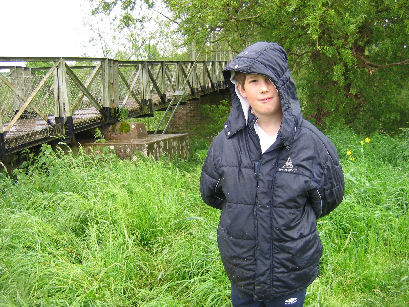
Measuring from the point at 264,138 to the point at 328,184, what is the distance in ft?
1.10

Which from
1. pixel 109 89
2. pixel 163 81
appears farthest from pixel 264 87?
pixel 163 81

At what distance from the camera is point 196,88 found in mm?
13984

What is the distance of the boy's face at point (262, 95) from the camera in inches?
74.7

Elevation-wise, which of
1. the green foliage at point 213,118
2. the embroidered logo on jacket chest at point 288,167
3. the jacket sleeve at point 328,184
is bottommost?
the green foliage at point 213,118

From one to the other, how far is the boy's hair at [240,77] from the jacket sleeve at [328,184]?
46 centimetres

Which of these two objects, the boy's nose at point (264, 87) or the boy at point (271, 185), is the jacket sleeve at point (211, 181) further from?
the boy's nose at point (264, 87)

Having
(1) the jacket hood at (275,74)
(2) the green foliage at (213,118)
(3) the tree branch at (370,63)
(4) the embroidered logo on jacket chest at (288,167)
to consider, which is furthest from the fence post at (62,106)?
(2) the green foliage at (213,118)

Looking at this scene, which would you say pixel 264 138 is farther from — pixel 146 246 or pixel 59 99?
pixel 59 99

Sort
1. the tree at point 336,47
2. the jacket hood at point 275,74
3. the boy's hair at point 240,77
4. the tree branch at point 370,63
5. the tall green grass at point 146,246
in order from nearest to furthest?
the jacket hood at point 275,74
the boy's hair at point 240,77
the tall green grass at point 146,246
the tree at point 336,47
the tree branch at point 370,63

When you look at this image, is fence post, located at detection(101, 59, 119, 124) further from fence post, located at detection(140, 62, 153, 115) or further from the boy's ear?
the boy's ear

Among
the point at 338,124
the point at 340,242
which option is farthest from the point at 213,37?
the point at 340,242

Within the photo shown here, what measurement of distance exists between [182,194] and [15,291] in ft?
7.98

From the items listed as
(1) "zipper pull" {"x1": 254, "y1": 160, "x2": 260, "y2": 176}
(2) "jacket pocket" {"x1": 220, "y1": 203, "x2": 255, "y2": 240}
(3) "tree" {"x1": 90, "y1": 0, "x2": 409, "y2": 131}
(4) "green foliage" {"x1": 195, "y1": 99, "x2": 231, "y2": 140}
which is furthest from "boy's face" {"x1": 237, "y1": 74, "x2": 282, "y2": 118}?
(4) "green foliage" {"x1": 195, "y1": 99, "x2": 231, "y2": 140}

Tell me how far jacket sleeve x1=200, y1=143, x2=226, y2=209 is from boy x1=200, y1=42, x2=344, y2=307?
0.04 meters
